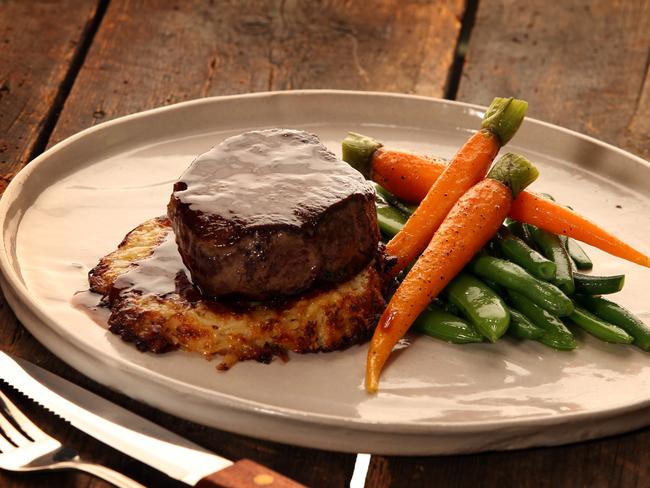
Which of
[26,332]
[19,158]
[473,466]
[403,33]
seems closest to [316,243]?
[473,466]

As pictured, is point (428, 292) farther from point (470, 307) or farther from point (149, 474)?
point (149, 474)

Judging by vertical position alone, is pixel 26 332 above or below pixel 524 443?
below

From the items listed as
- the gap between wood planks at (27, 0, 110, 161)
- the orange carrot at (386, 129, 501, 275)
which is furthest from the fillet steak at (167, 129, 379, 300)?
the gap between wood planks at (27, 0, 110, 161)

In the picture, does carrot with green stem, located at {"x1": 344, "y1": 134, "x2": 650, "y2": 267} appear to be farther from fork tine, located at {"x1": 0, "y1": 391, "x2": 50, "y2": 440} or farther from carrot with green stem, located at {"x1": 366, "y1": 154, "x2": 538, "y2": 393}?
fork tine, located at {"x1": 0, "y1": 391, "x2": 50, "y2": 440}

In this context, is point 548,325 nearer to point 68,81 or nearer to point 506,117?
point 506,117

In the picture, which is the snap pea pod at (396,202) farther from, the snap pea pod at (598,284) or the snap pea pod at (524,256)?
the snap pea pod at (598,284)
